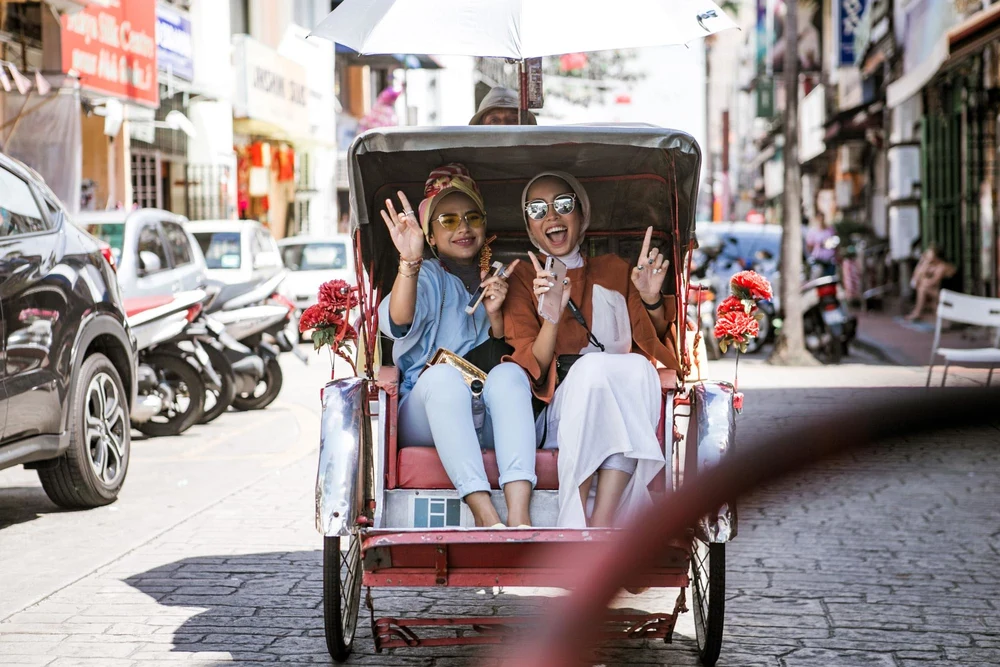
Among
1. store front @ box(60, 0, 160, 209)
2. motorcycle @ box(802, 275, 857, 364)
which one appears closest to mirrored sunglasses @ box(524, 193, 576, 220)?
motorcycle @ box(802, 275, 857, 364)

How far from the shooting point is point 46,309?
6.61 metres

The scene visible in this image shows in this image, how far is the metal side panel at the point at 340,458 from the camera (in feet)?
13.4

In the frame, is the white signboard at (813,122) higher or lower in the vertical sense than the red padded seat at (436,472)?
higher

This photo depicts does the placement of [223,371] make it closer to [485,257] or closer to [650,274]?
[485,257]

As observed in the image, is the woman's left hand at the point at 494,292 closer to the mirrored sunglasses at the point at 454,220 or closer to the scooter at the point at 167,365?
the mirrored sunglasses at the point at 454,220

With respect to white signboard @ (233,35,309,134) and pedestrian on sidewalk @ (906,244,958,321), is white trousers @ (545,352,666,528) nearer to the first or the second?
pedestrian on sidewalk @ (906,244,958,321)

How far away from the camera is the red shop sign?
16312 millimetres

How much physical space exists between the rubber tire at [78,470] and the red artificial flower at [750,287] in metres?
3.54

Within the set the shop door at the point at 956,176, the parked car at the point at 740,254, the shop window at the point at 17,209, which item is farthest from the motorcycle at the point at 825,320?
the shop window at the point at 17,209

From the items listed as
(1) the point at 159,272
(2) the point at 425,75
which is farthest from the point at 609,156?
(2) the point at 425,75

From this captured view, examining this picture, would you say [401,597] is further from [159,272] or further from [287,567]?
[159,272]

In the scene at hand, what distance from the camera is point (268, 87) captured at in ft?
95.5

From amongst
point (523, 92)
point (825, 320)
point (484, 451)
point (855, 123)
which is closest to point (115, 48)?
point (825, 320)

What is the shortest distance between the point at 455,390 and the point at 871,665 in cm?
157
